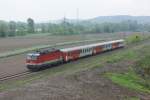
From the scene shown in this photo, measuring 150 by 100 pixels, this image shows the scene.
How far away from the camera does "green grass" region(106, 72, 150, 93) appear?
26303mm

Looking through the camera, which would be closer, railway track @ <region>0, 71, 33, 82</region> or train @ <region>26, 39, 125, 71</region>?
railway track @ <region>0, 71, 33, 82</region>

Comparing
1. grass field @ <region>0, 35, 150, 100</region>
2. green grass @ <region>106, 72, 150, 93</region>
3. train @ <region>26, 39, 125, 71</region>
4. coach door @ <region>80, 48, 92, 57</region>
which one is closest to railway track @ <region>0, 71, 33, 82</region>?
train @ <region>26, 39, 125, 71</region>

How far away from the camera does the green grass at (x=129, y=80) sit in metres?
26.3

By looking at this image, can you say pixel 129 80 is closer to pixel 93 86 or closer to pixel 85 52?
pixel 93 86

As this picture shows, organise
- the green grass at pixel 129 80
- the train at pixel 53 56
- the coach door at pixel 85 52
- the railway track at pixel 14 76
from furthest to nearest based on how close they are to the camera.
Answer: the coach door at pixel 85 52 → the train at pixel 53 56 → the railway track at pixel 14 76 → the green grass at pixel 129 80

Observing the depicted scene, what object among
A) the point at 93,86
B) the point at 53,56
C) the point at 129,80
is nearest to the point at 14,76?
the point at 53,56

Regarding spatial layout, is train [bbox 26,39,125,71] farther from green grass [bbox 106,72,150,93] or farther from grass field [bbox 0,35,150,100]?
green grass [bbox 106,72,150,93]

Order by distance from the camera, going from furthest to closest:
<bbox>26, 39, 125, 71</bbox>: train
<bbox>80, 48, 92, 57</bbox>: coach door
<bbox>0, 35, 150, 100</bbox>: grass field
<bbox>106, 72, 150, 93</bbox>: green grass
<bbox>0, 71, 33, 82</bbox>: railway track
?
<bbox>80, 48, 92, 57</bbox>: coach door, <bbox>26, 39, 125, 71</bbox>: train, <bbox>0, 71, 33, 82</bbox>: railway track, <bbox>106, 72, 150, 93</bbox>: green grass, <bbox>0, 35, 150, 100</bbox>: grass field

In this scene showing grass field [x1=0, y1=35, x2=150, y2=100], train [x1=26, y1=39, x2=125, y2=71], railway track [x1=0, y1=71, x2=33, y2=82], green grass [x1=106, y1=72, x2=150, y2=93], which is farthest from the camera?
train [x1=26, y1=39, x2=125, y2=71]

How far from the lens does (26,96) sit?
19625mm

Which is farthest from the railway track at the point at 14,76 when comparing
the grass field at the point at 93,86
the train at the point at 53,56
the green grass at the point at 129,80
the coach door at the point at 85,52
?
the coach door at the point at 85,52

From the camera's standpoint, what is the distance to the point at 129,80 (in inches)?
1153

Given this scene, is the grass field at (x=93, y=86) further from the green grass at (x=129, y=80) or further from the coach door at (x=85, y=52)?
the coach door at (x=85, y=52)

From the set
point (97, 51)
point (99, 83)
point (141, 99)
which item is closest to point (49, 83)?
point (99, 83)
